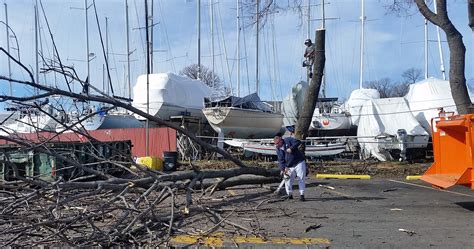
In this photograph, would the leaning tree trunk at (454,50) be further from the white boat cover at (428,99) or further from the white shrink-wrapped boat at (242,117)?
the white shrink-wrapped boat at (242,117)

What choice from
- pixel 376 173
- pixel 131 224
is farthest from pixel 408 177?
pixel 131 224

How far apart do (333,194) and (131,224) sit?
7.00m

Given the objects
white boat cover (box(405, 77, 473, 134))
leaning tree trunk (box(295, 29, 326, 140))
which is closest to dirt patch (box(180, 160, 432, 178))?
leaning tree trunk (box(295, 29, 326, 140))

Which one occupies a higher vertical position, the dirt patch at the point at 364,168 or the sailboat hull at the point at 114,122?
the sailboat hull at the point at 114,122

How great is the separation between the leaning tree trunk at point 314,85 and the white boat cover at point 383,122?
756cm

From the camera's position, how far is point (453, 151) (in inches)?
376

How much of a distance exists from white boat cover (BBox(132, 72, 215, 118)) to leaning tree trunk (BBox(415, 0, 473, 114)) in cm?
1619

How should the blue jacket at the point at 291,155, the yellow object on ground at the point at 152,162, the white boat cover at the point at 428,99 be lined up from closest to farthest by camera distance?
the blue jacket at the point at 291,155 < the yellow object on ground at the point at 152,162 < the white boat cover at the point at 428,99

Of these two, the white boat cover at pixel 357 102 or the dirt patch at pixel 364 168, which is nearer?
the dirt patch at pixel 364 168

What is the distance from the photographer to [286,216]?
883cm

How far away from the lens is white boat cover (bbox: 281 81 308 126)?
2720cm

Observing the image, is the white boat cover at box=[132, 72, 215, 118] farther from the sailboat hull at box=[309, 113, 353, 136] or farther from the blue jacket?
the blue jacket

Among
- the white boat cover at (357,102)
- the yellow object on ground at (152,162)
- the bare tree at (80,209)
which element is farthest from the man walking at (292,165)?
the white boat cover at (357,102)

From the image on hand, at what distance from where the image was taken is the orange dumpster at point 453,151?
8625 mm
